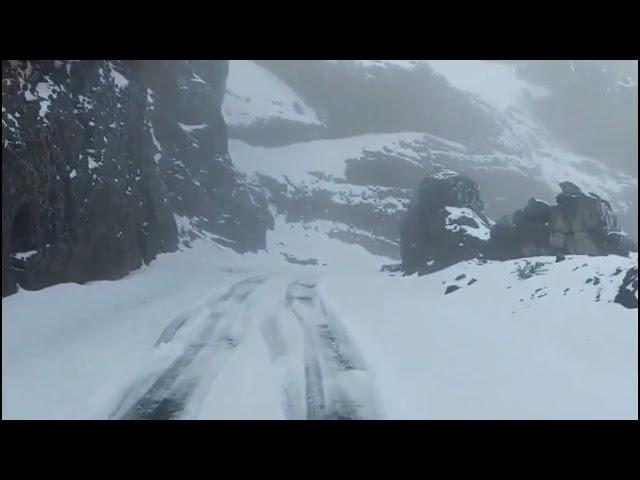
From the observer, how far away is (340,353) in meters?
12.2

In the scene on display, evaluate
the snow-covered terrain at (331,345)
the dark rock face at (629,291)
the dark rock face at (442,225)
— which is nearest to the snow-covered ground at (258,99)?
the dark rock face at (442,225)

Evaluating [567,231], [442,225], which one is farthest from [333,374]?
[442,225]

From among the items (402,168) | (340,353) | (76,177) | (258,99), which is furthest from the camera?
(258,99)

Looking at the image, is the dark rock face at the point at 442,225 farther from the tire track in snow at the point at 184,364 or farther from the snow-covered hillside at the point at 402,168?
the snow-covered hillside at the point at 402,168

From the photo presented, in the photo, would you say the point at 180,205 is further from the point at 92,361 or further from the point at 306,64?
the point at 306,64

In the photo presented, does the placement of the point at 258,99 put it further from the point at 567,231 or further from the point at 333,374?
the point at 333,374

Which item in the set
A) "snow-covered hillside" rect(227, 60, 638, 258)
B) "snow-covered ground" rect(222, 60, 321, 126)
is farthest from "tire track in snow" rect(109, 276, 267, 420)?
"snow-covered ground" rect(222, 60, 321, 126)

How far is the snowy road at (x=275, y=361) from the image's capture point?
844 centimetres

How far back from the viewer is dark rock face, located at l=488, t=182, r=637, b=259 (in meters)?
24.4

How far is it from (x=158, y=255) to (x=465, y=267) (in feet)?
68.4

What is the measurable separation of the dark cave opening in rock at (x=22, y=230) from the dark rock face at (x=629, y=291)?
19.0 m

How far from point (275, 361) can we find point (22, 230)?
13.6 metres

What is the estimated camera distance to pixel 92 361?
11.1 meters
